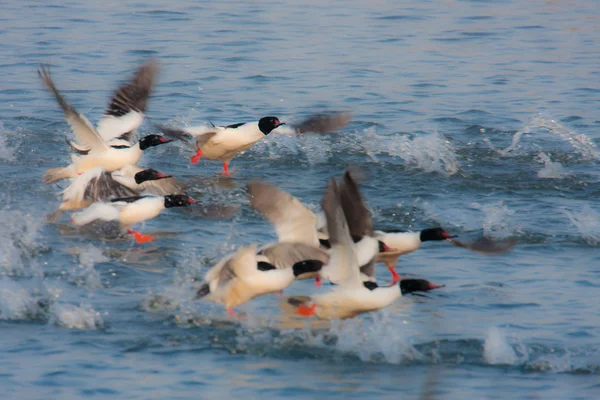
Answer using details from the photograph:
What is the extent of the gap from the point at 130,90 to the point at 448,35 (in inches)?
399

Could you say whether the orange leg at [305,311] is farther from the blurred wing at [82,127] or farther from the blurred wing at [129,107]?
the blurred wing at [129,107]

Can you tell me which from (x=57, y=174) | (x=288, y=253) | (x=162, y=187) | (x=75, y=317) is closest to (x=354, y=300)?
(x=288, y=253)

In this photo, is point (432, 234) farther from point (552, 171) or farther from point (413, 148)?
point (413, 148)

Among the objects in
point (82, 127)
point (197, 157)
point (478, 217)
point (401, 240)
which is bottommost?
point (478, 217)

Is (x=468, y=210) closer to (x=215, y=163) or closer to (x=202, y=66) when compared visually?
(x=215, y=163)

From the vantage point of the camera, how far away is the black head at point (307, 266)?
7.68 m

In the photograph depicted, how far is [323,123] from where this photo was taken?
11.8 metres

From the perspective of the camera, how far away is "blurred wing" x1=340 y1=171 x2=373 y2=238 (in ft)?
25.0

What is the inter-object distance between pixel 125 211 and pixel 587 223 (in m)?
4.47

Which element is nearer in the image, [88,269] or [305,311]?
[305,311]

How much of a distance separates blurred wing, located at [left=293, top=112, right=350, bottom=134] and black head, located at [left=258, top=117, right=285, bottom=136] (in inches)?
10.1

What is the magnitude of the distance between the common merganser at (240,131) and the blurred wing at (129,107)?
57 centimetres

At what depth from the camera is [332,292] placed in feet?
24.8

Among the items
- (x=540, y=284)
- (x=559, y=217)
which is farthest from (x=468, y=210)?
(x=540, y=284)
